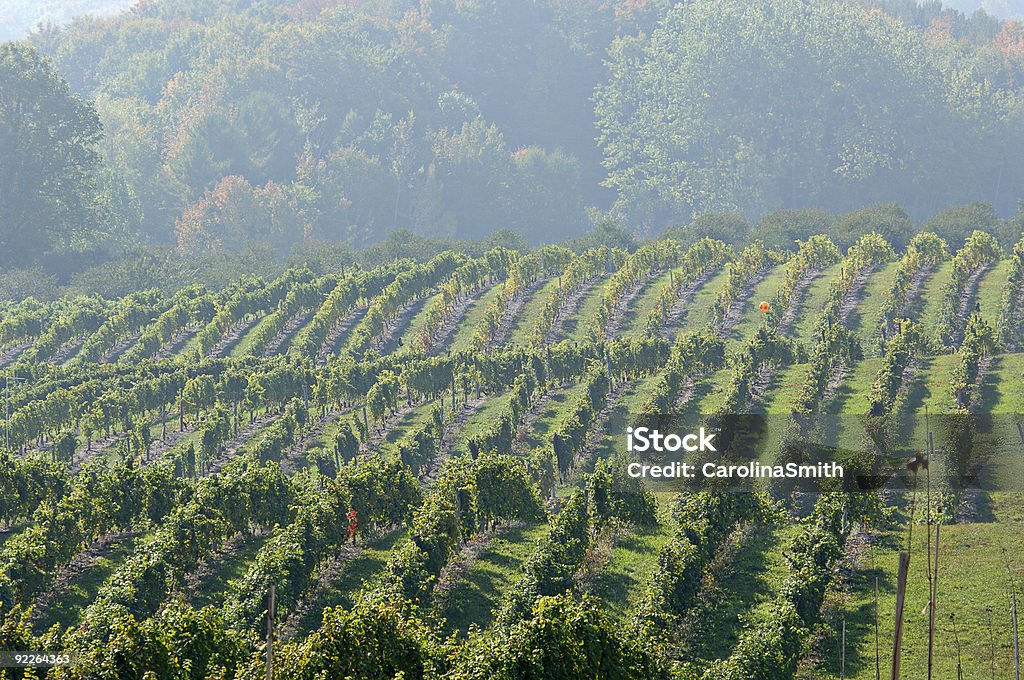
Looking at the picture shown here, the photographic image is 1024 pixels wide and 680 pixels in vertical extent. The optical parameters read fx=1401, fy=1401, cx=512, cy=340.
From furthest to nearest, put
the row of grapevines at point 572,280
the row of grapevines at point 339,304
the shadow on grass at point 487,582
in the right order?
the row of grapevines at point 339,304
the row of grapevines at point 572,280
the shadow on grass at point 487,582

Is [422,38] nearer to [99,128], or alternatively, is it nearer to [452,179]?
[452,179]

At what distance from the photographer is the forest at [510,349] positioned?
3662cm

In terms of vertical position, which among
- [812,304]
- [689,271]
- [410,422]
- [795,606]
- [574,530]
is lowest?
[795,606]

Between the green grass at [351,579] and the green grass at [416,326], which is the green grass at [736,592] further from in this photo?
the green grass at [416,326]

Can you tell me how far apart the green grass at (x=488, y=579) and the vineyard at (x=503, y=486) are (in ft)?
0.35

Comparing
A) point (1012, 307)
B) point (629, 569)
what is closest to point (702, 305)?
point (1012, 307)

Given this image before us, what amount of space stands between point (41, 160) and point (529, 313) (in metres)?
62.3

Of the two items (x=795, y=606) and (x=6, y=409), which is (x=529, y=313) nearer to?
(x=6, y=409)

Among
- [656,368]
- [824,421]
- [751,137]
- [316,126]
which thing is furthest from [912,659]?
[316,126]

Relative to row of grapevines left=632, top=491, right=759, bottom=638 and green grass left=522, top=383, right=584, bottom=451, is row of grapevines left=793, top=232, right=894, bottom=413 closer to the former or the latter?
green grass left=522, top=383, right=584, bottom=451

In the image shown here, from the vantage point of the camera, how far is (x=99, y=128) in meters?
127

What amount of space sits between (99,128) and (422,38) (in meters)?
54.6

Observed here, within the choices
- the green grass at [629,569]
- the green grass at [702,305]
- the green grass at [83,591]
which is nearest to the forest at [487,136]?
the green grass at [702,305]

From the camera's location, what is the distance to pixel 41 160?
404 feet
